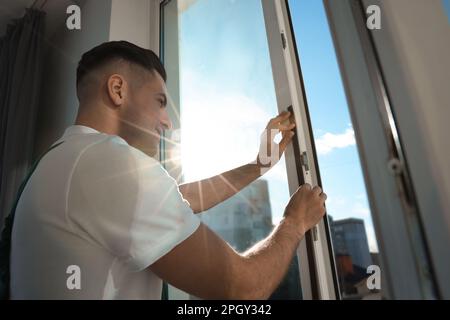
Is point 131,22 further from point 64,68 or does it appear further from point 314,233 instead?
point 314,233

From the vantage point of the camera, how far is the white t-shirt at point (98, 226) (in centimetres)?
55

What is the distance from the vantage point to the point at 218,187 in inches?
41.1

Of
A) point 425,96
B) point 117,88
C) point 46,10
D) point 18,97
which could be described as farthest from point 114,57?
point 46,10

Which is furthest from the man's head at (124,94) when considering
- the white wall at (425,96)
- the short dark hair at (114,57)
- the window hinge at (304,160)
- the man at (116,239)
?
the white wall at (425,96)

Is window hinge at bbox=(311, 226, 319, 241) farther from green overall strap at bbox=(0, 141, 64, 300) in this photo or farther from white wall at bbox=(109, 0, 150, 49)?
white wall at bbox=(109, 0, 150, 49)

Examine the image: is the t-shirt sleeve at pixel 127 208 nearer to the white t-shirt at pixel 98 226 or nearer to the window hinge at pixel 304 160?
the white t-shirt at pixel 98 226

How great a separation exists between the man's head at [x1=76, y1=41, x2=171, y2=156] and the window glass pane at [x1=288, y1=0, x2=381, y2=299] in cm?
46

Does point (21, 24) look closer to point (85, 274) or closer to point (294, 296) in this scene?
point (85, 274)

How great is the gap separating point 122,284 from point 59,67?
5.44 ft

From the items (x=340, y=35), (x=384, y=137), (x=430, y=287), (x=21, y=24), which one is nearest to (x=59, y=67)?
(x=21, y=24)

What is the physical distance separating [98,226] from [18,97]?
1506 mm

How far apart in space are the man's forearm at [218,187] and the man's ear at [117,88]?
0.39m

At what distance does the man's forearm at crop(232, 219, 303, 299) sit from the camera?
565 mm

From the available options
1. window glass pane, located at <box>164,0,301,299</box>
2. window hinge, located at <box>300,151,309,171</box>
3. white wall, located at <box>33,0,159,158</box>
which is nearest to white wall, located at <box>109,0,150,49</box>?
white wall, located at <box>33,0,159,158</box>
